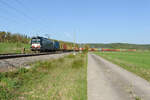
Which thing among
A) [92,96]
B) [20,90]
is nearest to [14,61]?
[20,90]

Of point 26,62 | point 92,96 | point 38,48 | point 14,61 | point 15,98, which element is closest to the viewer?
point 15,98

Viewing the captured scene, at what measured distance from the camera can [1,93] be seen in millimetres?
5039

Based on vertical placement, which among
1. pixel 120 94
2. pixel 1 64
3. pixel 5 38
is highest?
pixel 5 38

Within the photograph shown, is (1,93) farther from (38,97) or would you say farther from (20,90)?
(38,97)

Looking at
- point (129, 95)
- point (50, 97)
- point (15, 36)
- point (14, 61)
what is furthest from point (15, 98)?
point (15, 36)

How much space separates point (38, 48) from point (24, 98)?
22151 millimetres

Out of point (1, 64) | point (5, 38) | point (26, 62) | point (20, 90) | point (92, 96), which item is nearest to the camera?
point (92, 96)

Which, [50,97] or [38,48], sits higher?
[38,48]

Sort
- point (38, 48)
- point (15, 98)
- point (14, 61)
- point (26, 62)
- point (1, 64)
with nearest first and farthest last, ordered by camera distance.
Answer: point (15, 98)
point (1, 64)
point (14, 61)
point (26, 62)
point (38, 48)

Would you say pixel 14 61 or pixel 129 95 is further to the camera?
pixel 14 61

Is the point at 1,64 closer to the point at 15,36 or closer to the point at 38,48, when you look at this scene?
the point at 38,48

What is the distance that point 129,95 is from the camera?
17.8ft

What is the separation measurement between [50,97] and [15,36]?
111 m

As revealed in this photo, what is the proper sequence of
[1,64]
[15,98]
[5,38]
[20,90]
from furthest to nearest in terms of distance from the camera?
[5,38] < [1,64] < [20,90] < [15,98]
